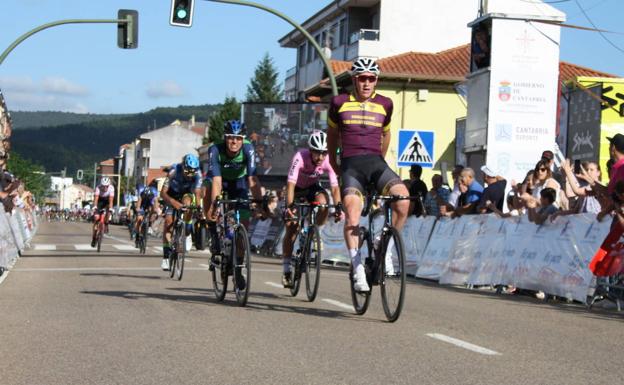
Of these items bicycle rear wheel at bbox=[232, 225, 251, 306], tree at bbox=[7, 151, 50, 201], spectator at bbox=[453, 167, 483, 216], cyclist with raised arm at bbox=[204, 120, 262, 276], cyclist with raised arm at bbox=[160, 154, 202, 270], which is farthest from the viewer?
tree at bbox=[7, 151, 50, 201]

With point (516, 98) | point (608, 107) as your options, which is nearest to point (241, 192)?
point (516, 98)

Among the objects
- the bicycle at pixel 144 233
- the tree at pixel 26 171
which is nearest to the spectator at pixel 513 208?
the bicycle at pixel 144 233

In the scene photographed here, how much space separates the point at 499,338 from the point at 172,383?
329 cm

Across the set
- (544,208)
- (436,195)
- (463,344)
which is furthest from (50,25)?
(463,344)

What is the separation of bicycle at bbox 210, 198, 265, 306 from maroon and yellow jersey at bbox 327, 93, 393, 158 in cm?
184

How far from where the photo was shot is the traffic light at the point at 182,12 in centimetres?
2408

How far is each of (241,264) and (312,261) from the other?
772 mm

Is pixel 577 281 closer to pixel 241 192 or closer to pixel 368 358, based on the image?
pixel 241 192

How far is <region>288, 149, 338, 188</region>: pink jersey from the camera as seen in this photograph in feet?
40.0

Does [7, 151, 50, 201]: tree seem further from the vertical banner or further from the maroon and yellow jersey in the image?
the maroon and yellow jersey

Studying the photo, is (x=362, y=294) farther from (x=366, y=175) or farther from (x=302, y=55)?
(x=302, y=55)

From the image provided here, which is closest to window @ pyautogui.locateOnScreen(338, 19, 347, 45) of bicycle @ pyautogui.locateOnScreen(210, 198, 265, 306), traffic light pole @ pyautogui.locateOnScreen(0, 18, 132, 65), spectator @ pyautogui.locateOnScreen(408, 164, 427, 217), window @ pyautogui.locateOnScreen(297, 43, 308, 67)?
window @ pyautogui.locateOnScreen(297, 43, 308, 67)

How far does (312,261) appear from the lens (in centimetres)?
1197

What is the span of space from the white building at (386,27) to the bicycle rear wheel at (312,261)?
4622 cm
